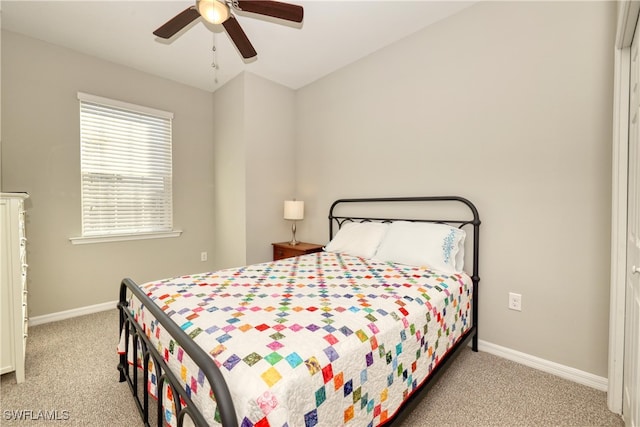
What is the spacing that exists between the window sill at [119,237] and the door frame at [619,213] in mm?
3859

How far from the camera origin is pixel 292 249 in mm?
3170

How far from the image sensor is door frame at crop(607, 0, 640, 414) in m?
1.49

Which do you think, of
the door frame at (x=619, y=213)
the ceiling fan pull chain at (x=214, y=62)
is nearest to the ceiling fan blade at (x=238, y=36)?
the ceiling fan pull chain at (x=214, y=62)

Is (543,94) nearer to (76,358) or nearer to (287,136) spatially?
(287,136)

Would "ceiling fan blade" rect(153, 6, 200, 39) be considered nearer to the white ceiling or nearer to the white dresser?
the white ceiling

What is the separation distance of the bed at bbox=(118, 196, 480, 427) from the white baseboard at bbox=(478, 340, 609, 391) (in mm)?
118

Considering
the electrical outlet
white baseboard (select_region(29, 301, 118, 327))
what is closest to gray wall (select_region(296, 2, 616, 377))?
the electrical outlet

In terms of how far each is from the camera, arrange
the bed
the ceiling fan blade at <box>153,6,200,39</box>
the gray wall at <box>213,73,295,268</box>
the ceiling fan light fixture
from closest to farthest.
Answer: the bed < the ceiling fan light fixture < the ceiling fan blade at <box>153,6,200,39</box> < the gray wall at <box>213,73,295,268</box>

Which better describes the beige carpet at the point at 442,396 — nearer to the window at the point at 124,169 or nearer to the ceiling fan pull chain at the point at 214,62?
the window at the point at 124,169

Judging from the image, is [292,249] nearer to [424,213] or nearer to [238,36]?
[424,213]

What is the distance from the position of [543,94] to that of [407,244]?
4.36 ft

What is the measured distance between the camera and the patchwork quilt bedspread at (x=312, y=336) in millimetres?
871

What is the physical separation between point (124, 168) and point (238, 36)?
6.92 ft

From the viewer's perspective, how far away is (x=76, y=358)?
210 cm
